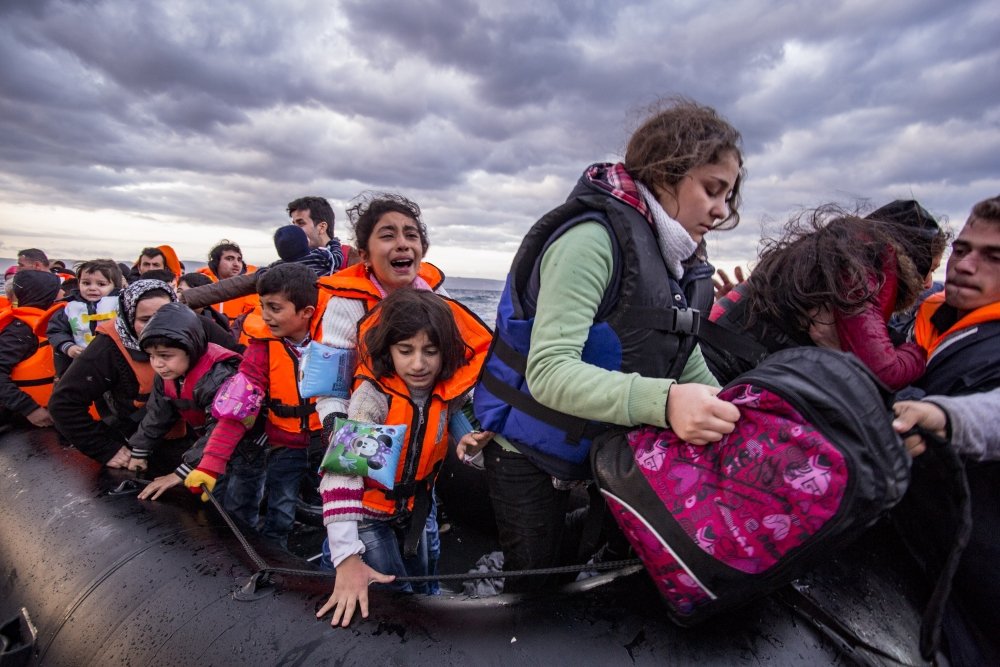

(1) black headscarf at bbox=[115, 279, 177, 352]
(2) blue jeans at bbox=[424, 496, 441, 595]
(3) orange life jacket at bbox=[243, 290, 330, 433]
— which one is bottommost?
(2) blue jeans at bbox=[424, 496, 441, 595]

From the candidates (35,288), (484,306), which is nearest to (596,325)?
(35,288)

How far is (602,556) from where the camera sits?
2.23 m

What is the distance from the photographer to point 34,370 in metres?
4.47

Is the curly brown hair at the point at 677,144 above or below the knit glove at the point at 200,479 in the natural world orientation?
above

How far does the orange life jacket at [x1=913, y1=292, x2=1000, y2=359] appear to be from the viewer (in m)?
1.63

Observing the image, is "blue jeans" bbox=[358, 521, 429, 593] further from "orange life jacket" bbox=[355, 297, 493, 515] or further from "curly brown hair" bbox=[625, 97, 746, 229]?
"curly brown hair" bbox=[625, 97, 746, 229]

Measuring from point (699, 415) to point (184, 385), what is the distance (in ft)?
10.3

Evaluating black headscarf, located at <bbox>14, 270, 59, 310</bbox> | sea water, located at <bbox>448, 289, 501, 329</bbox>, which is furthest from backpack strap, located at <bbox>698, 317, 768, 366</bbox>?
black headscarf, located at <bbox>14, 270, 59, 310</bbox>

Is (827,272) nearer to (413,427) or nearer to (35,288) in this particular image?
(413,427)

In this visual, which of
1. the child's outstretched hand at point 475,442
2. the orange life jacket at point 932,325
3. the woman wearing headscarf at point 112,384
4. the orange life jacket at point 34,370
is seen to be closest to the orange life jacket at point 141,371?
the woman wearing headscarf at point 112,384

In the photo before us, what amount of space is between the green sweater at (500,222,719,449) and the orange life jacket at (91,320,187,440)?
3.11 metres

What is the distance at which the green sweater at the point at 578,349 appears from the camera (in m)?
1.31

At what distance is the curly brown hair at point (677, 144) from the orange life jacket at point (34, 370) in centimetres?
493

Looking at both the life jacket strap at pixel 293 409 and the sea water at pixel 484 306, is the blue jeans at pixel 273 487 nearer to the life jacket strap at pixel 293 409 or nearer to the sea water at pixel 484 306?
the life jacket strap at pixel 293 409
